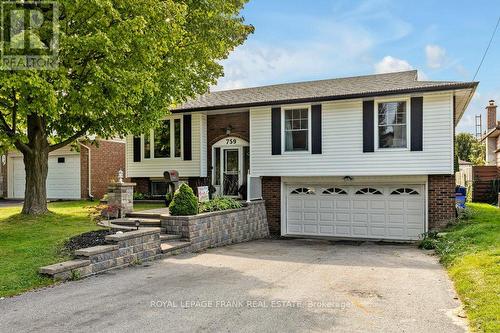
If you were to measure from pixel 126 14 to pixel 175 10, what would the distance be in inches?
56.2

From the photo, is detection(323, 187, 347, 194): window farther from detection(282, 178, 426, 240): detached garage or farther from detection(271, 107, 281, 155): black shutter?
detection(271, 107, 281, 155): black shutter

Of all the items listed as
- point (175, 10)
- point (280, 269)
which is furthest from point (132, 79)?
point (280, 269)

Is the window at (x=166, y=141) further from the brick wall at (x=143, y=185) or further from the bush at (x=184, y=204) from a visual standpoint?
the bush at (x=184, y=204)

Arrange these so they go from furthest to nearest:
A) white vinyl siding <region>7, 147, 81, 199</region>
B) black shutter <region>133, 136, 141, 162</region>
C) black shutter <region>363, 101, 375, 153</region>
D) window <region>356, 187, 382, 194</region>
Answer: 1. white vinyl siding <region>7, 147, 81, 199</region>
2. black shutter <region>133, 136, 141, 162</region>
3. window <region>356, 187, 382, 194</region>
4. black shutter <region>363, 101, 375, 153</region>

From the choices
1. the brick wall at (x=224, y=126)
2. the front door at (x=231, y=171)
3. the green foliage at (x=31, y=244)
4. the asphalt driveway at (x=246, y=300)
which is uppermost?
the brick wall at (x=224, y=126)

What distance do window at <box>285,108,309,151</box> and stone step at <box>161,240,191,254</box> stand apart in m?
6.61

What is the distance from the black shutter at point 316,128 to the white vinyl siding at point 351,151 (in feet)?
0.53

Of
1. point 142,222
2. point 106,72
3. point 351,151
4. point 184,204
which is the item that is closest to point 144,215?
point 142,222

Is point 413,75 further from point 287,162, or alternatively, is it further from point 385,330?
point 385,330

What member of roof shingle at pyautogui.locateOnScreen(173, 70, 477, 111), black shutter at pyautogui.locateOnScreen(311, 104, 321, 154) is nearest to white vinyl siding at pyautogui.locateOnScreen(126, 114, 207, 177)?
roof shingle at pyautogui.locateOnScreen(173, 70, 477, 111)

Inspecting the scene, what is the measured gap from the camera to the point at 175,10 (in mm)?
10750

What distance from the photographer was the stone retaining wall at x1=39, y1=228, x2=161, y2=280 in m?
7.21

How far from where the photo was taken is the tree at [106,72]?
8852 millimetres

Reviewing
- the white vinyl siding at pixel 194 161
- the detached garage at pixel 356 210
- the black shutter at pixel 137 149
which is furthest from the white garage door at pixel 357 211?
the black shutter at pixel 137 149
